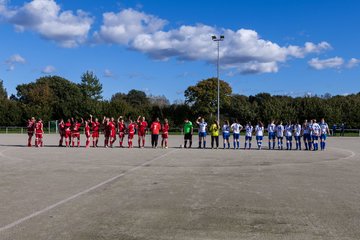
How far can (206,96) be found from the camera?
71.5m

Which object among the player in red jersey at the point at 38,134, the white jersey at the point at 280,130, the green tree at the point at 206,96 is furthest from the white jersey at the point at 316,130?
the green tree at the point at 206,96

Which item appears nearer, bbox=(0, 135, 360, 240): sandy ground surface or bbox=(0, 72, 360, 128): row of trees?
bbox=(0, 135, 360, 240): sandy ground surface

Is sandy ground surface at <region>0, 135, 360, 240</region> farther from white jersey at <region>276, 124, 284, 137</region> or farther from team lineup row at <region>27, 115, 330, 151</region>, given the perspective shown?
white jersey at <region>276, 124, 284, 137</region>

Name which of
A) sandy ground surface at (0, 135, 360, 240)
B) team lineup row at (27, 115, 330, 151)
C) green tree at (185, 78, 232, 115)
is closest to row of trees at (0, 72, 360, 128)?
green tree at (185, 78, 232, 115)

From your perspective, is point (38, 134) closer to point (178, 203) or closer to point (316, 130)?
point (316, 130)

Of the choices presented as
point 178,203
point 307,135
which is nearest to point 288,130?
point 307,135

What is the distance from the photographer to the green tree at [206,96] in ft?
233

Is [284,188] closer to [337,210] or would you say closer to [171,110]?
[337,210]

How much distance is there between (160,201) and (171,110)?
65.0 metres

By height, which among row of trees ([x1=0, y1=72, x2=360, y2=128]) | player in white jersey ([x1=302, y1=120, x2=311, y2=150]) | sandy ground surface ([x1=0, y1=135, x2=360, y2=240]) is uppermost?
row of trees ([x1=0, y1=72, x2=360, y2=128])

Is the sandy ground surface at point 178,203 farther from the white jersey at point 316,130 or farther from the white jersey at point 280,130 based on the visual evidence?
the white jersey at point 280,130

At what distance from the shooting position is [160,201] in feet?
29.7

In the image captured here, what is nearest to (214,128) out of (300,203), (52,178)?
(52,178)

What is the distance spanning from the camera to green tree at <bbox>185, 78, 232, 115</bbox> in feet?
233
